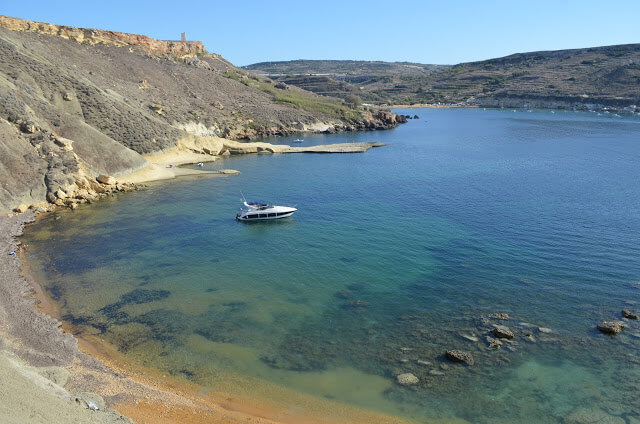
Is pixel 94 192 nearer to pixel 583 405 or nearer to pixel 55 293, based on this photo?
pixel 55 293

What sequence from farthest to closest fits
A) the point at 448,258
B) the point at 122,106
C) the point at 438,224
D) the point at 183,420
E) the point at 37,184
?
the point at 122,106 < the point at 37,184 < the point at 438,224 < the point at 448,258 < the point at 183,420

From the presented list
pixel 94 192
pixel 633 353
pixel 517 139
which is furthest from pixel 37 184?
pixel 517 139

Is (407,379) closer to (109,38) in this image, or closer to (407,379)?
(407,379)

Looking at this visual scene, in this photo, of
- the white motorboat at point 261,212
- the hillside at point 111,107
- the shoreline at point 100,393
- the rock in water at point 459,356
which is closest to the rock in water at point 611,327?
the rock in water at point 459,356

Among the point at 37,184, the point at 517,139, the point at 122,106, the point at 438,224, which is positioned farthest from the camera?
the point at 517,139

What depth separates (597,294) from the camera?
36.2 m

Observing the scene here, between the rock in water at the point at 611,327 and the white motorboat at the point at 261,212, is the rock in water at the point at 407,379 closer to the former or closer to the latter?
→ the rock in water at the point at 611,327

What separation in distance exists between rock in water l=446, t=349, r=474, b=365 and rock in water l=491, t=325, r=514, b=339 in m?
3.26

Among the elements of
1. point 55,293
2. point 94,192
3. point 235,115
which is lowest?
point 55,293

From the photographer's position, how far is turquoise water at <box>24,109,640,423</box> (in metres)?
27.1

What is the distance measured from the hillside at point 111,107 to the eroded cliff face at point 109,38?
12.8 inches

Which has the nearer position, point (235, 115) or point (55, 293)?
point (55, 293)

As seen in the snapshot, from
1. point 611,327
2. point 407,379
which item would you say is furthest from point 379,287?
point 611,327

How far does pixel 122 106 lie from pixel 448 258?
72599 millimetres
